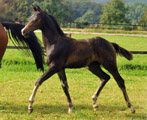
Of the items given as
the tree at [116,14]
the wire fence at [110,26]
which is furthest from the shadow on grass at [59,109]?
the tree at [116,14]

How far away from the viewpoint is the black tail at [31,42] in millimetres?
7293

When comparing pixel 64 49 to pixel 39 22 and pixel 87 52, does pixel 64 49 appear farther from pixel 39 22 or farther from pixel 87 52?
pixel 39 22

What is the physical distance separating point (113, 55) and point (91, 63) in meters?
0.50

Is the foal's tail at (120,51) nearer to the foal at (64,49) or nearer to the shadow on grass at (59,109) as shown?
the foal at (64,49)

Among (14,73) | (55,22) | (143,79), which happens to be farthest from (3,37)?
(143,79)

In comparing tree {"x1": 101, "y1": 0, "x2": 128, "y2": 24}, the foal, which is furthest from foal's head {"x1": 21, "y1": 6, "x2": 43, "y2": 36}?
Result: tree {"x1": 101, "y1": 0, "x2": 128, "y2": 24}

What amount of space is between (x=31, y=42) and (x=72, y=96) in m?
1.69

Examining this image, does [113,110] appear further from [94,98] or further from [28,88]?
[28,88]

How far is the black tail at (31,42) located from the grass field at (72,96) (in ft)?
3.20

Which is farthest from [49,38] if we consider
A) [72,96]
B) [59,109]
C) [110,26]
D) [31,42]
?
[110,26]

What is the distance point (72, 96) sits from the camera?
799 centimetres

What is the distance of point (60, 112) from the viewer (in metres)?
6.44

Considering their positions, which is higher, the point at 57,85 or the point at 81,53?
the point at 81,53

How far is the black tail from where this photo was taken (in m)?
7.29
